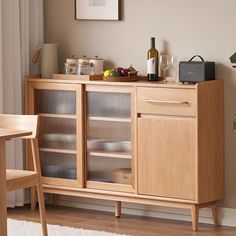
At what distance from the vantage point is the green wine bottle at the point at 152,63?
602cm

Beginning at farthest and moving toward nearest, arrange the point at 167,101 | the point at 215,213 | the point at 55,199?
1. the point at 55,199
2. the point at 215,213
3. the point at 167,101

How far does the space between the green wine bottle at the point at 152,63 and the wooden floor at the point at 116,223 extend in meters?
1.06

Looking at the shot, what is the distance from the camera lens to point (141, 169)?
19.5 feet

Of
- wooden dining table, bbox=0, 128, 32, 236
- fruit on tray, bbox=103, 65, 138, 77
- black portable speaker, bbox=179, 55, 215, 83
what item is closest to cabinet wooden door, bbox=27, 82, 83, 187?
fruit on tray, bbox=103, 65, 138, 77

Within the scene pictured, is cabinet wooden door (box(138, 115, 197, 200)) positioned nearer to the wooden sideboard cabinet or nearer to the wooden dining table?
the wooden sideboard cabinet

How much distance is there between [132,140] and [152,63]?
582mm

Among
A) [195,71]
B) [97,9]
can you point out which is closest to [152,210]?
[195,71]

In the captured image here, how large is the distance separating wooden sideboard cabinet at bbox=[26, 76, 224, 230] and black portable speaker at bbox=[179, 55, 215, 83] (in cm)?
8

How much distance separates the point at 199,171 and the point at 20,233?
1309 millimetres

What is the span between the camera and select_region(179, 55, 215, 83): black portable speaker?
5.72 m

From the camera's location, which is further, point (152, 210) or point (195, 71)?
point (152, 210)

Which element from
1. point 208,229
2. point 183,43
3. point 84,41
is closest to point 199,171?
point 208,229

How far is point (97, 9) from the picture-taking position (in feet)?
20.9

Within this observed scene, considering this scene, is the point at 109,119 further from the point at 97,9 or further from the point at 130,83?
the point at 97,9
